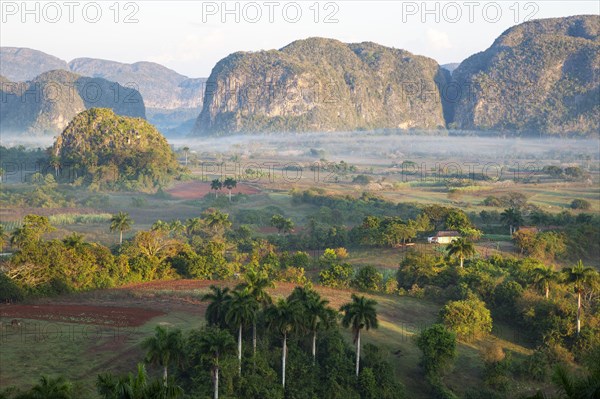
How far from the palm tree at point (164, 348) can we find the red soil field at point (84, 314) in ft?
41.3

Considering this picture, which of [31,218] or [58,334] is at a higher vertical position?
[31,218]

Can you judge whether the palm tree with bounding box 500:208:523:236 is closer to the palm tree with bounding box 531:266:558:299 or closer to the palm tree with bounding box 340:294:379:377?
the palm tree with bounding box 531:266:558:299

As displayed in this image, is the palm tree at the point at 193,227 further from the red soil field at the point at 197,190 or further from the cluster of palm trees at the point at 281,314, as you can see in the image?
the cluster of palm trees at the point at 281,314

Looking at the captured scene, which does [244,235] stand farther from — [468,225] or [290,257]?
[468,225]

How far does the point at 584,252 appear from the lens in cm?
6738

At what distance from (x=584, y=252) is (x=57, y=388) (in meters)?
58.3

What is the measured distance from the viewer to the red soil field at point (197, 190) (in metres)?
110

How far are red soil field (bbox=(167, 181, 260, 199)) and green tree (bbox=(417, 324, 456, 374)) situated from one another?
7399 centimetres

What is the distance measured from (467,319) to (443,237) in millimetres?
26944

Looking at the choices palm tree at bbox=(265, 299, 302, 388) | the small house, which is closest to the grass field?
palm tree at bbox=(265, 299, 302, 388)

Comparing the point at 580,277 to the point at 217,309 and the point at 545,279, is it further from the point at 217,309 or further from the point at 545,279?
the point at 217,309

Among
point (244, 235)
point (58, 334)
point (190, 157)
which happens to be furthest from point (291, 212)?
point (190, 157)

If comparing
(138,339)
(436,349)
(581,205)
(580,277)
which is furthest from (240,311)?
(581,205)

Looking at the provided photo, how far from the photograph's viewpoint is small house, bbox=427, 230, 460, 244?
69750 mm
